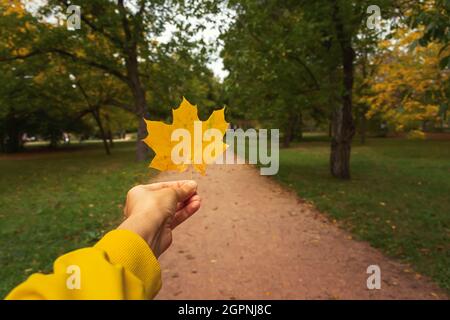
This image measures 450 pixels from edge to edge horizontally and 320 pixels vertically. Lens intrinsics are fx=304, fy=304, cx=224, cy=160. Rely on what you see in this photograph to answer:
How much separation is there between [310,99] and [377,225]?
5.80 metres

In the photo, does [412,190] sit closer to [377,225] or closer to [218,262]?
[377,225]

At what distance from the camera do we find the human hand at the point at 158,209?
1398 millimetres

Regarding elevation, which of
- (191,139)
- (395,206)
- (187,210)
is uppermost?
(191,139)

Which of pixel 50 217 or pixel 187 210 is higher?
pixel 187 210

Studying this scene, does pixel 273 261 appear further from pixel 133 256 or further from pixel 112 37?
pixel 112 37

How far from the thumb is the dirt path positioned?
268 centimetres

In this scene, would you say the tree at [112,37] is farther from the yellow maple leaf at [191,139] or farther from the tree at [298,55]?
the yellow maple leaf at [191,139]

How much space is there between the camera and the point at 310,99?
435 inches

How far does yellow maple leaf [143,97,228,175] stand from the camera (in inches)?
57.9

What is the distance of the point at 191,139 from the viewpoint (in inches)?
59.5

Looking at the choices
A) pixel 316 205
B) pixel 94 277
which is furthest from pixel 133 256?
pixel 316 205

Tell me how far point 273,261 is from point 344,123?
8.03 m

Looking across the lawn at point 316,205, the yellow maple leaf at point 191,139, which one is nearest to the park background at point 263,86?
the lawn at point 316,205

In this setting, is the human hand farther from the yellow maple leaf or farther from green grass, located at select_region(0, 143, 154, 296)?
green grass, located at select_region(0, 143, 154, 296)
